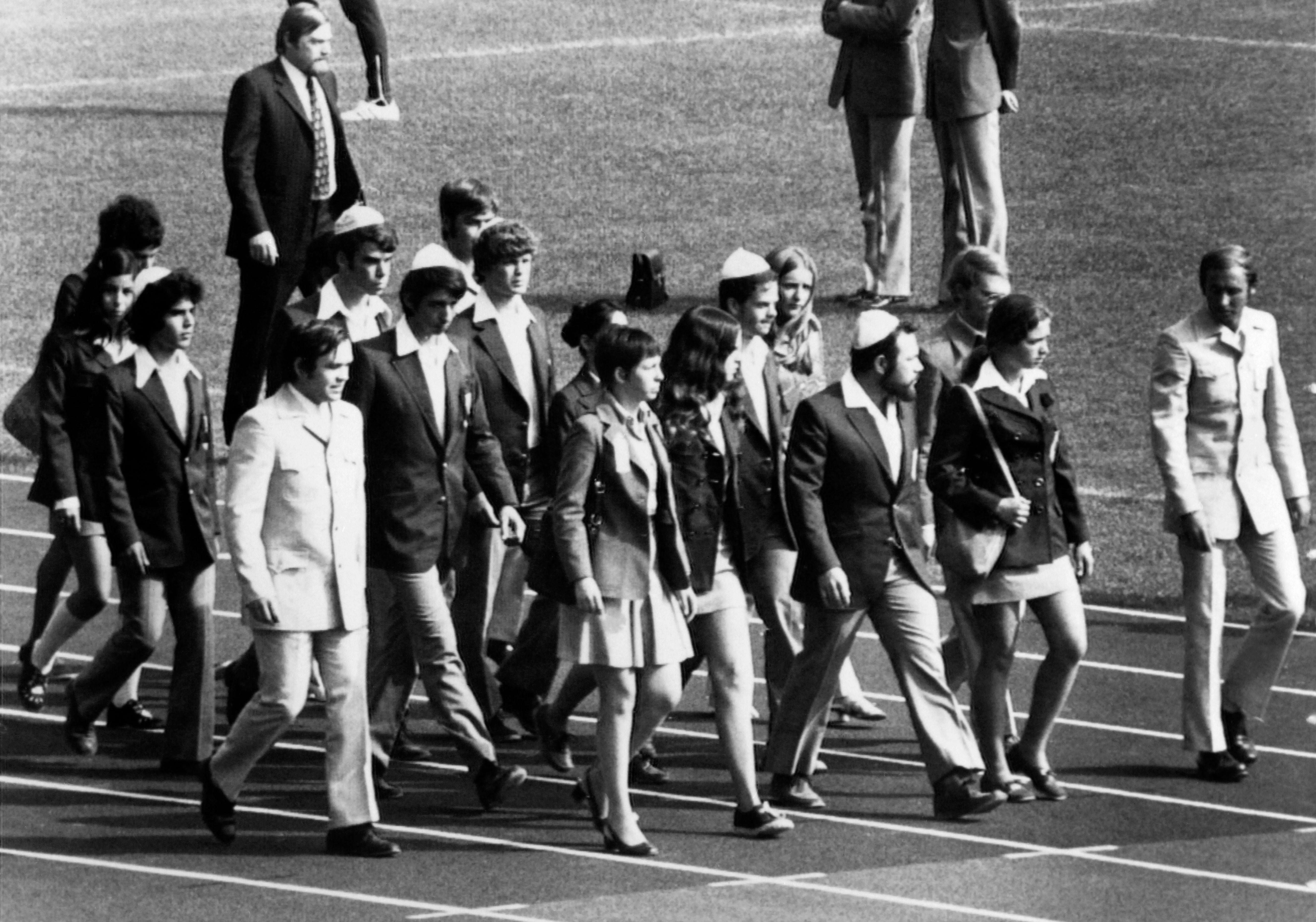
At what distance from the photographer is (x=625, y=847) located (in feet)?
26.9

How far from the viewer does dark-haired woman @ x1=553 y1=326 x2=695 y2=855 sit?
815cm

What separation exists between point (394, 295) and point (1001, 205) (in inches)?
140

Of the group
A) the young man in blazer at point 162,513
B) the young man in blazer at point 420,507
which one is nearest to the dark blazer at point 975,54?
the young man in blazer at point 420,507

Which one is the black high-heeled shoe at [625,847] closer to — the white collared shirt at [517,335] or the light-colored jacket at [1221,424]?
the white collared shirt at [517,335]

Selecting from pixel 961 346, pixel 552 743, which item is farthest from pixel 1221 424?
pixel 552 743

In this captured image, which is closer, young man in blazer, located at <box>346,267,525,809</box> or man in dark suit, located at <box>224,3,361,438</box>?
young man in blazer, located at <box>346,267,525,809</box>

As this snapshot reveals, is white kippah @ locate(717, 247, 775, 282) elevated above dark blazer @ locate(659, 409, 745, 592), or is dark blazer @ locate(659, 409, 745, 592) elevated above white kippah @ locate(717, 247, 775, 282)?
white kippah @ locate(717, 247, 775, 282)

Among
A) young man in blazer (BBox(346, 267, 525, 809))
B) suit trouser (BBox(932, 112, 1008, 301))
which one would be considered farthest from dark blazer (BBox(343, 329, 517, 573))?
suit trouser (BBox(932, 112, 1008, 301))

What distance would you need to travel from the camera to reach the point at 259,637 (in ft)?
26.6

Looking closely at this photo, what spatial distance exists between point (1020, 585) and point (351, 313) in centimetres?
218

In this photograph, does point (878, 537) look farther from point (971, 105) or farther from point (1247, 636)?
point (971, 105)

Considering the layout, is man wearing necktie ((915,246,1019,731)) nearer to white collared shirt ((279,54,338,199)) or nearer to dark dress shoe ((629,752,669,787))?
dark dress shoe ((629,752,669,787))

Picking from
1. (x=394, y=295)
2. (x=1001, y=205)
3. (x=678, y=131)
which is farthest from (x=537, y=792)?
(x=678, y=131)

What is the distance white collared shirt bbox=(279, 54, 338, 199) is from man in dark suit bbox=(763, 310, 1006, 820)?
3.12 meters
